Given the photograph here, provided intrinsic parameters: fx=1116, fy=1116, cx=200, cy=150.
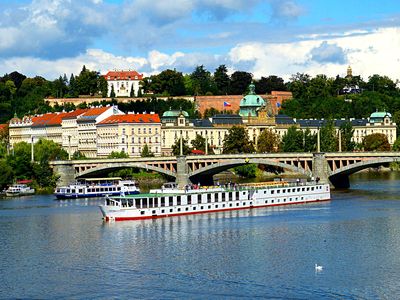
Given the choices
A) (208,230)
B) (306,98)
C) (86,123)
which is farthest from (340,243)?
(306,98)

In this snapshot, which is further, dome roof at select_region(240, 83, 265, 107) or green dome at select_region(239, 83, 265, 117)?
dome roof at select_region(240, 83, 265, 107)

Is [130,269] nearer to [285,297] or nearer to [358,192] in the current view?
[285,297]

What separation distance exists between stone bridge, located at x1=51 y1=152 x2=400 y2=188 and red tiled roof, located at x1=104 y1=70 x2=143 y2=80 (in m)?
69.6

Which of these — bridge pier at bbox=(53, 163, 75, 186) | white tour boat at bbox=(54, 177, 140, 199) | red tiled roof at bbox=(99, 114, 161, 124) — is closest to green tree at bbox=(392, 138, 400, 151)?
red tiled roof at bbox=(99, 114, 161, 124)

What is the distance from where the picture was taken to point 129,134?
135 meters

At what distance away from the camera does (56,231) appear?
64375mm

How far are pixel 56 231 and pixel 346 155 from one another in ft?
104

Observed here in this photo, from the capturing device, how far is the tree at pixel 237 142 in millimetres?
132250

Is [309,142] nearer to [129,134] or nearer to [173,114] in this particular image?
[129,134]

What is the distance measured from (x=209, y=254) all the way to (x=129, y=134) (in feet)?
269

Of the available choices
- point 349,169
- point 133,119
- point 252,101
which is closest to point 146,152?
point 133,119

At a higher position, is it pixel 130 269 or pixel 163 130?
pixel 163 130

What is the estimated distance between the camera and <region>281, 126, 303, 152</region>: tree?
12962 centimetres

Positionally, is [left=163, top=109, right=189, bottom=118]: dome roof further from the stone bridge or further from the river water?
the river water
